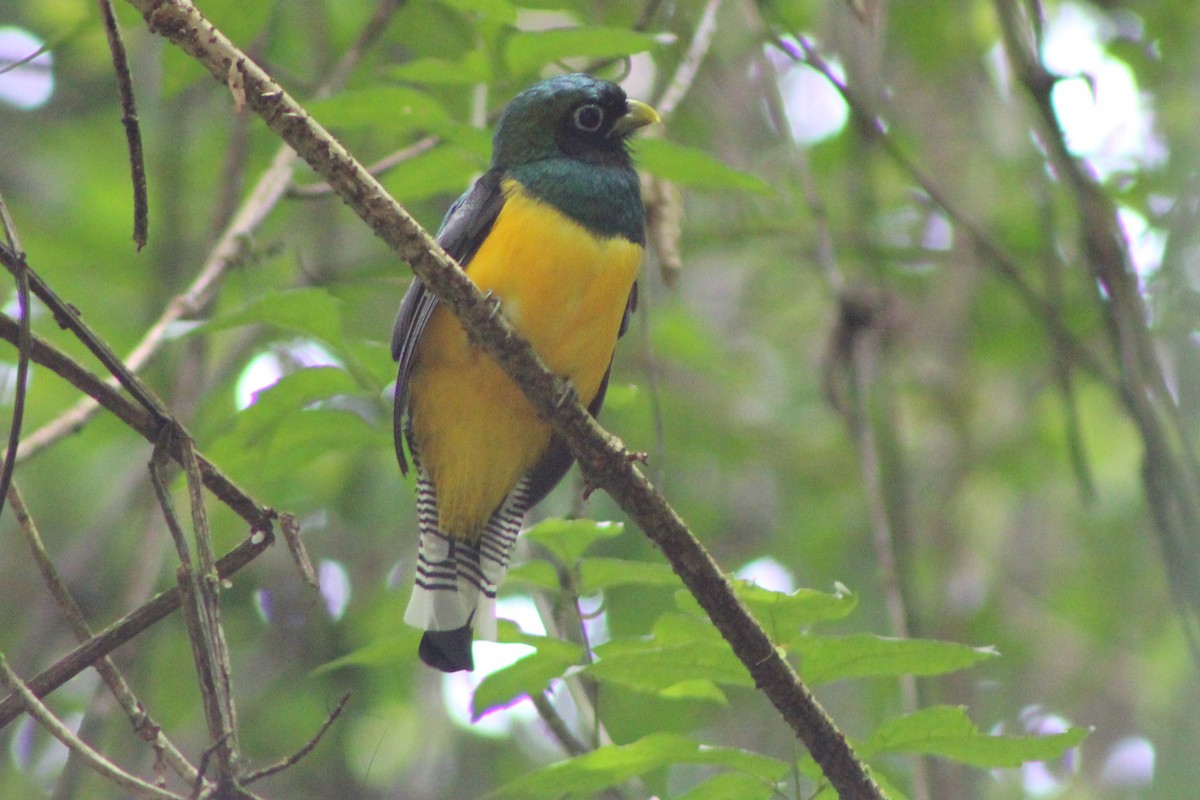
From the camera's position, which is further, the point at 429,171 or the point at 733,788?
the point at 429,171

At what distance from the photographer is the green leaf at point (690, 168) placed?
3.09m

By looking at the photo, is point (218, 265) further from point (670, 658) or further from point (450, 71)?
point (670, 658)

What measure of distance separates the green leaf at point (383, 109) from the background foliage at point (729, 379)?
0.03 feet

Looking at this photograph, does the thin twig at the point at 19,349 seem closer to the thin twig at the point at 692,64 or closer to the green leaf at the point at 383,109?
the green leaf at the point at 383,109

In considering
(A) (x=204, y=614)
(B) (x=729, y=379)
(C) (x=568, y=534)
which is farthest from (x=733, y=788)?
(B) (x=729, y=379)

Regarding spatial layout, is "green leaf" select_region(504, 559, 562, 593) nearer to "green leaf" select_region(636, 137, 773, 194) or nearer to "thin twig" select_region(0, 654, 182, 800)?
"thin twig" select_region(0, 654, 182, 800)

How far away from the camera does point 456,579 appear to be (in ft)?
11.3

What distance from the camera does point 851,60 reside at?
4320 mm

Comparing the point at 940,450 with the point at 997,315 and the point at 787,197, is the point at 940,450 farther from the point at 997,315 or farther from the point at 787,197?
the point at 787,197

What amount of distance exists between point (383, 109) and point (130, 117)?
45.4 inches

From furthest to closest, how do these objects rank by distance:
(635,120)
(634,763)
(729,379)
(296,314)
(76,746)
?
(729,379), (635,120), (296,314), (634,763), (76,746)

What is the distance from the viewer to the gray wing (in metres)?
3.21

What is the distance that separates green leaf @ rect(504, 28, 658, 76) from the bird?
37 centimetres

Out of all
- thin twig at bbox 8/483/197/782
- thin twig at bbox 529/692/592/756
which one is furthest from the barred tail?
thin twig at bbox 8/483/197/782
